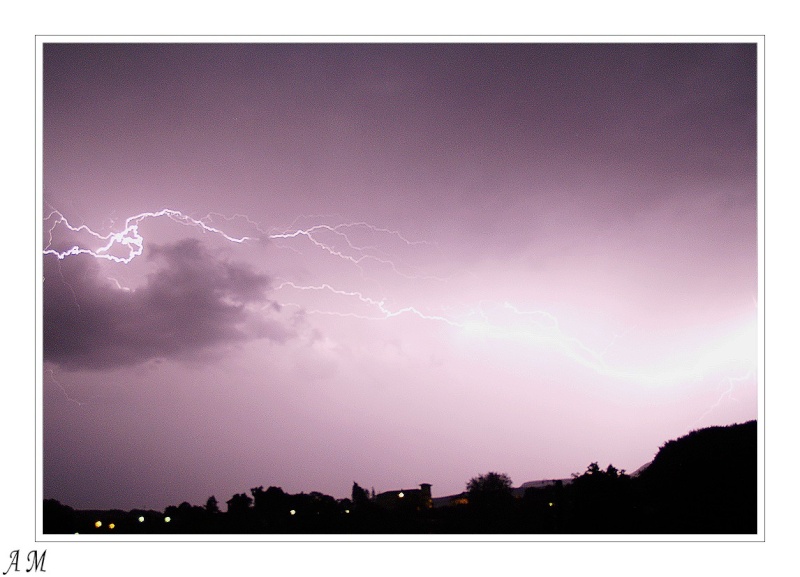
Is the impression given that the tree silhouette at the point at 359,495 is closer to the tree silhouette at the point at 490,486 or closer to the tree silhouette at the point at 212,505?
the tree silhouette at the point at 490,486

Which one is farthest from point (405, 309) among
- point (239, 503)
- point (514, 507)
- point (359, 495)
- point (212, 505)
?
point (212, 505)

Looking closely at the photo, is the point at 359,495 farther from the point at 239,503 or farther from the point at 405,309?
the point at 405,309

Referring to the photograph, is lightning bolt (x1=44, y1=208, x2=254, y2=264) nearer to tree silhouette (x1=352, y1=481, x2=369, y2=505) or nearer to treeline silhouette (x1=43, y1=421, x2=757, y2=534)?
treeline silhouette (x1=43, y1=421, x2=757, y2=534)

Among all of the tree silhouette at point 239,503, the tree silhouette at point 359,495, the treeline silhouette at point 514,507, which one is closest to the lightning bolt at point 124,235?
the treeline silhouette at point 514,507

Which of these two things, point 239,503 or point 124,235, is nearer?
point 124,235

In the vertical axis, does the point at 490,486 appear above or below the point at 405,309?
below

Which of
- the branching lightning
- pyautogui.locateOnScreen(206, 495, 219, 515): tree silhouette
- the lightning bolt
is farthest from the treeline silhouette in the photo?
the lightning bolt
